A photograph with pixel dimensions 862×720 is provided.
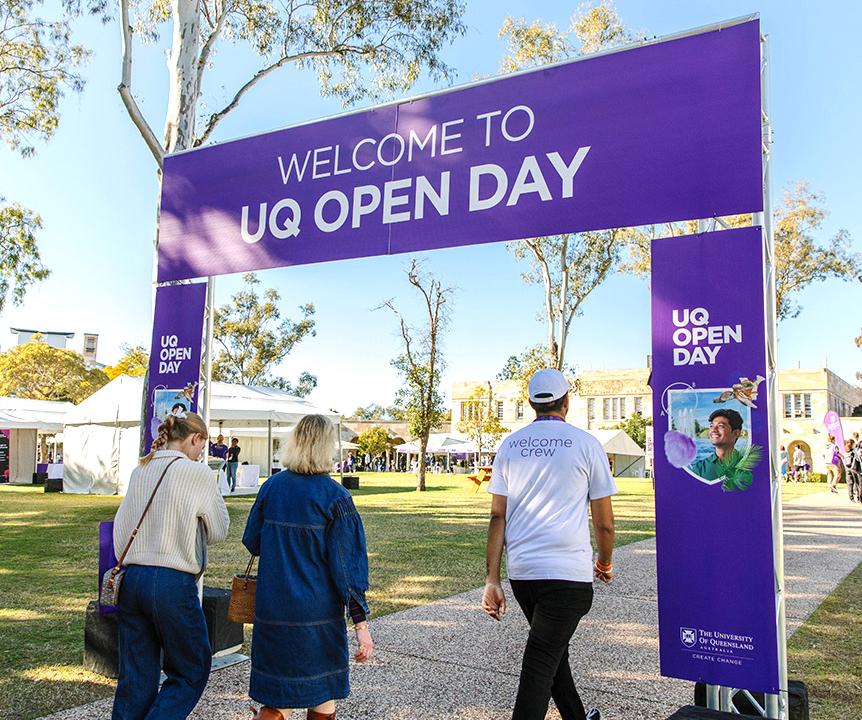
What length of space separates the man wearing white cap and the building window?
62773mm

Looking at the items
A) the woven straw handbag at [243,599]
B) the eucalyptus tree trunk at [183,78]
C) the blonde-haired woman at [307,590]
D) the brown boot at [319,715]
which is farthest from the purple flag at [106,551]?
the eucalyptus tree trunk at [183,78]

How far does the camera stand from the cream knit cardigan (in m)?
3.13

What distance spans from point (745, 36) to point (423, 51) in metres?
9.76

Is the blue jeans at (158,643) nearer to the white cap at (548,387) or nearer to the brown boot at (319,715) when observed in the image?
the brown boot at (319,715)

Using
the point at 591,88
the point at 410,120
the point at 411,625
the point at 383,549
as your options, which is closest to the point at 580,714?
the point at 411,625

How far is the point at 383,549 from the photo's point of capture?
10.0 m

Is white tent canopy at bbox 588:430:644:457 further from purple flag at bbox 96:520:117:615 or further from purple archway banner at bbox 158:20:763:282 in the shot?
purple flag at bbox 96:520:117:615

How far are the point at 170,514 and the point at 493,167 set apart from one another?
100.0 inches

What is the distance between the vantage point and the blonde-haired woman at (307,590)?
2.87 metres

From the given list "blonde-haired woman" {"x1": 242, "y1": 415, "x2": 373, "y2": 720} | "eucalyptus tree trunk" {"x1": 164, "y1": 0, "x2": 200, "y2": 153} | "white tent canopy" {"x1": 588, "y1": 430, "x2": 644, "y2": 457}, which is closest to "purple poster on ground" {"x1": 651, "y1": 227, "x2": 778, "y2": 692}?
"blonde-haired woman" {"x1": 242, "y1": 415, "x2": 373, "y2": 720}

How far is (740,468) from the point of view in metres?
3.28

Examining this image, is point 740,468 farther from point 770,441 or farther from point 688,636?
point 688,636

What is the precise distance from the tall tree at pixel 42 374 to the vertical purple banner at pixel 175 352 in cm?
4327

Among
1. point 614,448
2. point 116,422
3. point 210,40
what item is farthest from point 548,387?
point 614,448
